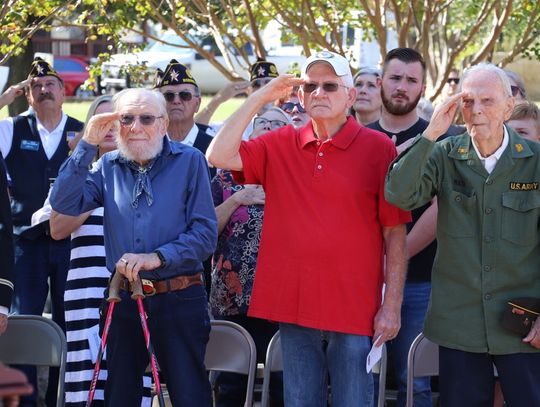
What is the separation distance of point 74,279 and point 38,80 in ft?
7.67

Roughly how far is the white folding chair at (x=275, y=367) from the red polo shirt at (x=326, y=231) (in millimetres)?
657

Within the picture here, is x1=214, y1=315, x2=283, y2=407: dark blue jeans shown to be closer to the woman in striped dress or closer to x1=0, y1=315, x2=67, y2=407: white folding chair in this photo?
the woman in striped dress

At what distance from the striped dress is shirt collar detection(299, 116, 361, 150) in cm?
145

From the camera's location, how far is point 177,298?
502 cm

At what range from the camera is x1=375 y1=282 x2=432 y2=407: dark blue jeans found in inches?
219

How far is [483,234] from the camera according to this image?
4473 mm

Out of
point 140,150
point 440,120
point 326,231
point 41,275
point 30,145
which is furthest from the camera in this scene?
point 30,145

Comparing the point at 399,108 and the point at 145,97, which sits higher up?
the point at 145,97

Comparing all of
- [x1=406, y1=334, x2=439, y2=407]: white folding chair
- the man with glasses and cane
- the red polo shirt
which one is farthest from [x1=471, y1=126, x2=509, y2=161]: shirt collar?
the man with glasses and cane

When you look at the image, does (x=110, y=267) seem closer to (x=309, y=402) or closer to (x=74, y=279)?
(x=74, y=279)

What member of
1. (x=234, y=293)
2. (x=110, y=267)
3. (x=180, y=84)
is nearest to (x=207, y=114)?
(x=180, y=84)

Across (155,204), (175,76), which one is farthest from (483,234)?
(175,76)

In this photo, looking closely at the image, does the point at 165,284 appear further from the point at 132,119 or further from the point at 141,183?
the point at 132,119

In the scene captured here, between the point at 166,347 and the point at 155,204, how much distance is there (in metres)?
0.68
